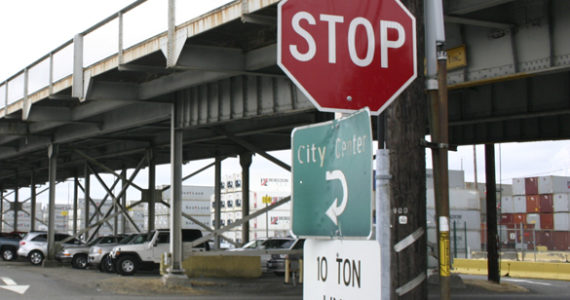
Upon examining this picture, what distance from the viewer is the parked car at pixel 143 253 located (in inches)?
1111

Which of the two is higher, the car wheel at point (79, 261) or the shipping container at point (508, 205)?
the shipping container at point (508, 205)

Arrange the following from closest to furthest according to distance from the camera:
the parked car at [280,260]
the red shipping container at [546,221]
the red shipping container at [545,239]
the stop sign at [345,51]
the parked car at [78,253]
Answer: the stop sign at [345,51]
the parked car at [280,260]
the parked car at [78,253]
the red shipping container at [545,239]
the red shipping container at [546,221]

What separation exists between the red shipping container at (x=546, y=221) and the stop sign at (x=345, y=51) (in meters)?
54.3

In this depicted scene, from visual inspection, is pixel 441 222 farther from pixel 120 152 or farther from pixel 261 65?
pixel 120 152

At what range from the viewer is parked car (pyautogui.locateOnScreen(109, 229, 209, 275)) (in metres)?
28.2

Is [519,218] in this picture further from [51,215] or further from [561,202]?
[51,215]

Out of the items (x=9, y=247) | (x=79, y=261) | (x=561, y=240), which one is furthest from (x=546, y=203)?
(x=9, y=247)

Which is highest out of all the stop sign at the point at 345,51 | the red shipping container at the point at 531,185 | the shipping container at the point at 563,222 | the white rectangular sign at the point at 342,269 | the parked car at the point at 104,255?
the red shipping container at the point at 531,185

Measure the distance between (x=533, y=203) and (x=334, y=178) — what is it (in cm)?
5591

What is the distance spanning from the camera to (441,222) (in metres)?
5.40

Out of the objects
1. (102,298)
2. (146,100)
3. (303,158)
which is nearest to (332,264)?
(303,158)

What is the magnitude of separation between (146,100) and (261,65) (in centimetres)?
626

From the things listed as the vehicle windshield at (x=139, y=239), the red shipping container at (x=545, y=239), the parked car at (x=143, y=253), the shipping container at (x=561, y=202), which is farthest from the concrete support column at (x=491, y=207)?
the shipping container at (x=561, y=202)

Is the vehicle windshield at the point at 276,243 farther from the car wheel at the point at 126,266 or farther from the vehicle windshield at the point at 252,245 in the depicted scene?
the car wheel at the point at 126,266
